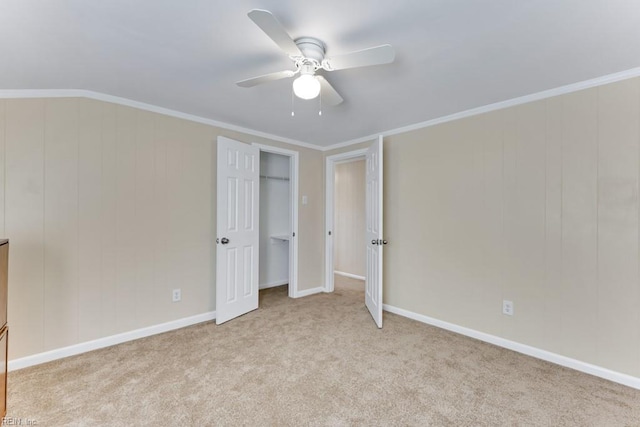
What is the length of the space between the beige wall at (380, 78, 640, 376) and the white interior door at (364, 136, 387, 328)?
38 centimetres

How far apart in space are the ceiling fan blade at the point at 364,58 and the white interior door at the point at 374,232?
1.47 meters

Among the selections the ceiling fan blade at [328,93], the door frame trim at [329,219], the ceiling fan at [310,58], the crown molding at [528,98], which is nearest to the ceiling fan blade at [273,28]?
the ceiling fan at [310,58]

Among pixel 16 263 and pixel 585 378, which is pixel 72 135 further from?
pixel 585 378

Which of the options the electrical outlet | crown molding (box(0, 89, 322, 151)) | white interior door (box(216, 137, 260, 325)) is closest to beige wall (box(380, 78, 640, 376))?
the electrical outlet

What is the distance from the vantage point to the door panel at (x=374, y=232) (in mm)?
3082

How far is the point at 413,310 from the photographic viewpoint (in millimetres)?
3326

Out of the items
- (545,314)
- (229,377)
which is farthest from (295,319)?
(545,314)

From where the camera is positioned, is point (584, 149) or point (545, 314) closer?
point (584, 149)

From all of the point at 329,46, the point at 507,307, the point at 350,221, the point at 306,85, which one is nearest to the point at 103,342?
the point at 306,85

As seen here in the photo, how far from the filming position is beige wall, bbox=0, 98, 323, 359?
7.41 ft

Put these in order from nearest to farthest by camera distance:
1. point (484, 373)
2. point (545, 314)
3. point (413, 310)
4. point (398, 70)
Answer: point (398, 70) → point (484, 373) → point (545, 314) → point (413, 310)

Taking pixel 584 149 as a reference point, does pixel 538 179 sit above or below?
below

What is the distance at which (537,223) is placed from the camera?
2.47 metres

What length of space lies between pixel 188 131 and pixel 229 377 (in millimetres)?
2375
